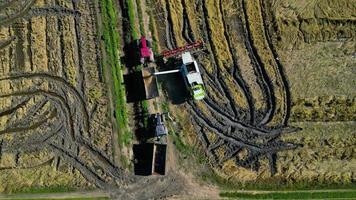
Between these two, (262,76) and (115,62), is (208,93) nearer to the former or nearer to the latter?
(262,76)

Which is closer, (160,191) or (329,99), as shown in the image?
(160,191)

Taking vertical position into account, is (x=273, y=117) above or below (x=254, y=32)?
below

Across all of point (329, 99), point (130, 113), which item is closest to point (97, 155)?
point (130, 113)

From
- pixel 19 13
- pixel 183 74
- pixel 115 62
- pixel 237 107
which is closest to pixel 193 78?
pixel 183 74

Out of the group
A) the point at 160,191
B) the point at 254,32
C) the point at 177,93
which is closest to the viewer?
the point at 160,191

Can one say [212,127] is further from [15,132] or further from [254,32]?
[15,132]

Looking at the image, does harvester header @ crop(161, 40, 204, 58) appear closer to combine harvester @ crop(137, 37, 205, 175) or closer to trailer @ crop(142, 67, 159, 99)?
combine harvester @ crop(137, 37, 205, 175)

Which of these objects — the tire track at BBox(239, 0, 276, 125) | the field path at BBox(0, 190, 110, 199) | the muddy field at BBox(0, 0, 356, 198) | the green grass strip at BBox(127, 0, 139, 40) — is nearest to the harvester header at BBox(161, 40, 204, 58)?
the muddy field at BBox(0, 0, 356, 198)

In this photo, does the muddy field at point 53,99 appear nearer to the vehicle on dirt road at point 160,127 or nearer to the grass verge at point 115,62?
the grass verge at point 115,62
